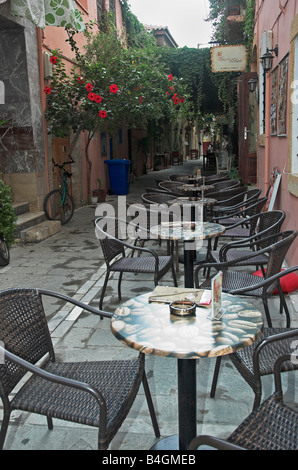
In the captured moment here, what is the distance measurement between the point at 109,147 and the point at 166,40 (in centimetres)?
1539

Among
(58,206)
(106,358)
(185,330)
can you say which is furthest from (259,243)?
(58,206)

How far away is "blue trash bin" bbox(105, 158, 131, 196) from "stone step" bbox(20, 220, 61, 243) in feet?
17.9

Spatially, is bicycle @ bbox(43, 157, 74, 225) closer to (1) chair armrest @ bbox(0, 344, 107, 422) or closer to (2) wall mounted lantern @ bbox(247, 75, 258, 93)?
(2) wall mounted lantern @ bbox(247, 75, 258, 93)

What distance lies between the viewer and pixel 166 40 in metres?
27.0

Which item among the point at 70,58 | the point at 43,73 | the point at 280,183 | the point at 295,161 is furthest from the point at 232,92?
the point at 295,161

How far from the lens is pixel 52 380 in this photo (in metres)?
1.82

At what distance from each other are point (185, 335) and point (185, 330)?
53mm

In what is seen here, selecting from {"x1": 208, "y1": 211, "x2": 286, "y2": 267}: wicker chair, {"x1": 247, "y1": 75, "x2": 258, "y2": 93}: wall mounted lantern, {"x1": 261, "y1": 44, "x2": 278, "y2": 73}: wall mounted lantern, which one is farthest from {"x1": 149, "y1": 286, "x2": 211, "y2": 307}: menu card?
{"x1": 247, "y1": 75, "x2": 258, "y2": 93}: wall mounted lantern

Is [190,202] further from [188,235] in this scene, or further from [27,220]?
[27,220]

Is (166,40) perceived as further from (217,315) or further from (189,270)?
(217,315)

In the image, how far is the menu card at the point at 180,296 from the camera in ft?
7.57

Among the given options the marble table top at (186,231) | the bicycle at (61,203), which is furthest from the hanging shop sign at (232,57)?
the marble table top at (186,231)

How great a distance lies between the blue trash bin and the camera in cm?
1332

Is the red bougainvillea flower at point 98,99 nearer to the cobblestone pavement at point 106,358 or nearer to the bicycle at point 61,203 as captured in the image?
the bicycle at point 61,203
